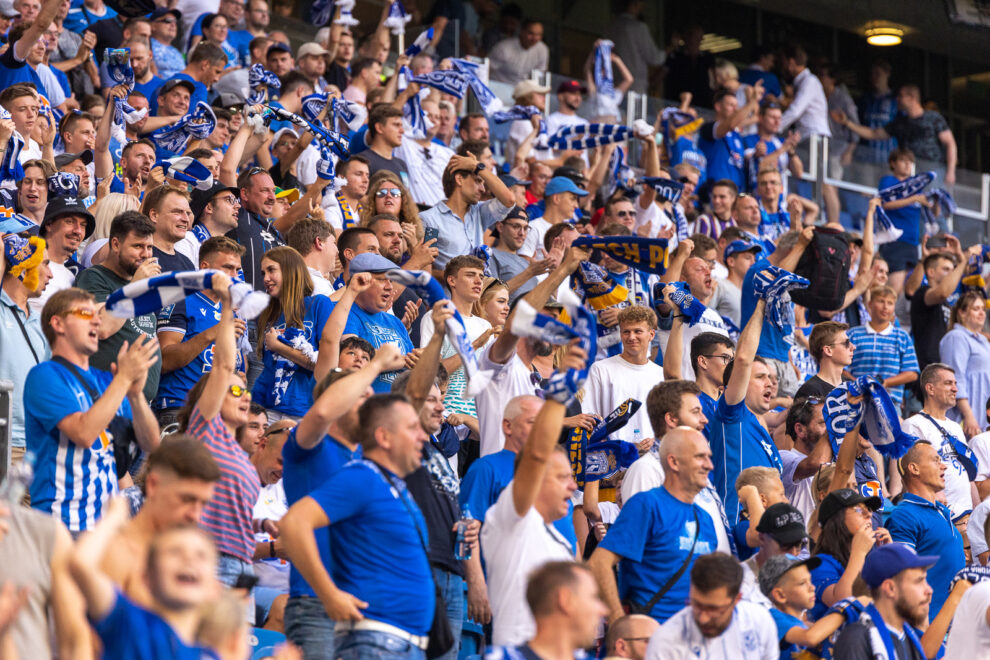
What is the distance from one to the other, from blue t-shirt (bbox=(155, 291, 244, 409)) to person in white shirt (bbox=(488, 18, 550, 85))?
31.4 ft

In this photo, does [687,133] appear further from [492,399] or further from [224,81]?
[492,399]

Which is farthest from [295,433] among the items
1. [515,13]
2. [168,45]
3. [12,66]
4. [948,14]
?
[948,14]

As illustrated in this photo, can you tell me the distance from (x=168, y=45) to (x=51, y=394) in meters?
8.31

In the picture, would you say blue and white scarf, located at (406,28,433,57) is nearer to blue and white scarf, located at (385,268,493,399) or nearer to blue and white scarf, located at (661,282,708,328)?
blue and white scarf, located at (661,282,708,328)

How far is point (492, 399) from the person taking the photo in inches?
291

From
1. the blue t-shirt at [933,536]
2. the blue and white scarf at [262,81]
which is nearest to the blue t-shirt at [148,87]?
the blue and white scarf at [262,81]

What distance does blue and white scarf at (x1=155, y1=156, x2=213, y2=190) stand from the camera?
9453 mm

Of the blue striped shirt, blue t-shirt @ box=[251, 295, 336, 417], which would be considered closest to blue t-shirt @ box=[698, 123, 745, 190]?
the blue striped shirt

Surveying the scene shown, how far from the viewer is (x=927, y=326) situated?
13391 millimetres

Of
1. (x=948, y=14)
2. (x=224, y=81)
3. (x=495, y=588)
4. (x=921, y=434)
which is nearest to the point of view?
(x=495, y=588)

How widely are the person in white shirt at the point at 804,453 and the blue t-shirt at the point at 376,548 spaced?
409 centimetres

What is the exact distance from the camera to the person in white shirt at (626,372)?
343 inches

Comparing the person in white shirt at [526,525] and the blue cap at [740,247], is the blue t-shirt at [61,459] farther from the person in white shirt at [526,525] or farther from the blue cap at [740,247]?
the blue cap at [740,247]

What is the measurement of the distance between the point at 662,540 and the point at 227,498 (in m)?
1.88
